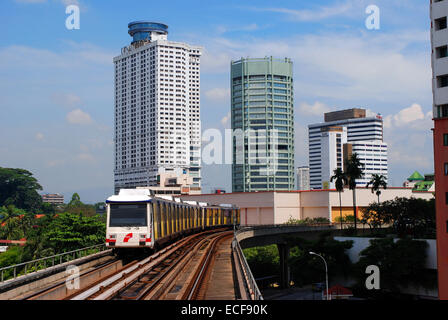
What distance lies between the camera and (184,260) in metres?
37.3

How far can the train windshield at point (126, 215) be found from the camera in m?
34.1

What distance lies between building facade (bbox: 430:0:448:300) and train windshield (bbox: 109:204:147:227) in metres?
37.1

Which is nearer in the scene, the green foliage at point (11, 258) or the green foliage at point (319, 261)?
the green foliage at point (11, 258)

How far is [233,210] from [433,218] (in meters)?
34.6

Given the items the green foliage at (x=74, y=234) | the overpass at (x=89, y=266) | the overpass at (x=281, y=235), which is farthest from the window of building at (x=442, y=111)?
the green foliage at (x=74, y=234)

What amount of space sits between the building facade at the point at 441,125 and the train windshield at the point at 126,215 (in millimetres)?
37097

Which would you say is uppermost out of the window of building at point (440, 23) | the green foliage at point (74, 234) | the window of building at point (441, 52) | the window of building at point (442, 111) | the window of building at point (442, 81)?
the window of building at point (440, 23)

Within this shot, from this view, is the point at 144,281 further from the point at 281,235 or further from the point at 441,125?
the point at 281,235
